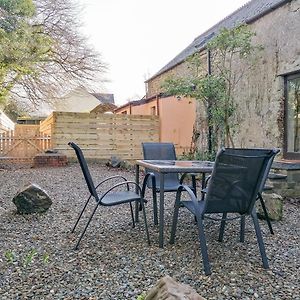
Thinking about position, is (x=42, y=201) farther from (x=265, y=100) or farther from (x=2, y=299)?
(x=265, y=100)

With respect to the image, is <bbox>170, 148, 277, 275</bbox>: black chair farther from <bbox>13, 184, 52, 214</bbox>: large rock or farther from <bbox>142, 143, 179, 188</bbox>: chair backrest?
<bbox>13, 184, 52, 214</bbox>: large rock

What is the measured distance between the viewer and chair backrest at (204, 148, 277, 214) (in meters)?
2.46

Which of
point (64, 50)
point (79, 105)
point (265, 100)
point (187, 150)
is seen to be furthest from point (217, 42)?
point (79, 105)

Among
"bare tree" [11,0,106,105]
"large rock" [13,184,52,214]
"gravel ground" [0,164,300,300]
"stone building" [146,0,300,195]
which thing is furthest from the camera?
"bare tree" [11,0,106,105]

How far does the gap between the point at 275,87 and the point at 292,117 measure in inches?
28.0

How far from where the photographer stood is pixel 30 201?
160 inches

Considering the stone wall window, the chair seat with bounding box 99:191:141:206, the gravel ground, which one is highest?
the stone wall window

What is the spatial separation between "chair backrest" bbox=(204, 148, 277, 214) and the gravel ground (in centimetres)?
47

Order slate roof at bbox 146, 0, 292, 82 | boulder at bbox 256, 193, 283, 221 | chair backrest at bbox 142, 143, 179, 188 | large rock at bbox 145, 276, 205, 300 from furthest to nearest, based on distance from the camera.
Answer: slate roof at bbox 146, 0, 292, 82, chair backrest at bbox 142, 143, 179, 188, boulder at bbox 256, 193, 283, 221, large rock at bbox 145, 276, 205, 300

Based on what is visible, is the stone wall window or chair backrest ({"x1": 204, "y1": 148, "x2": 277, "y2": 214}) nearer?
chair backrest ({"x1": 204, "y1": 148, "x2": 277, "y2": 214})

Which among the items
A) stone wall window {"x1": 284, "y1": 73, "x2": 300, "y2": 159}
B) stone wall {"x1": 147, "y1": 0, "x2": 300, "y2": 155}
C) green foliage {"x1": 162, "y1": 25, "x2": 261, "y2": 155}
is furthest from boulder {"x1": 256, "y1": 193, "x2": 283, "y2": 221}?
green foliage {"x1": 162, "y1": 25, "x2": 261, "y2": 155}

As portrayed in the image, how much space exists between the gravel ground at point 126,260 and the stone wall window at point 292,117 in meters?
2.24

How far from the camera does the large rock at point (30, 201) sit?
13.2 ft

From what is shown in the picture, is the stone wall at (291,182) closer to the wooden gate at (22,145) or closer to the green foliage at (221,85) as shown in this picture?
the green foliage at (221,85)
